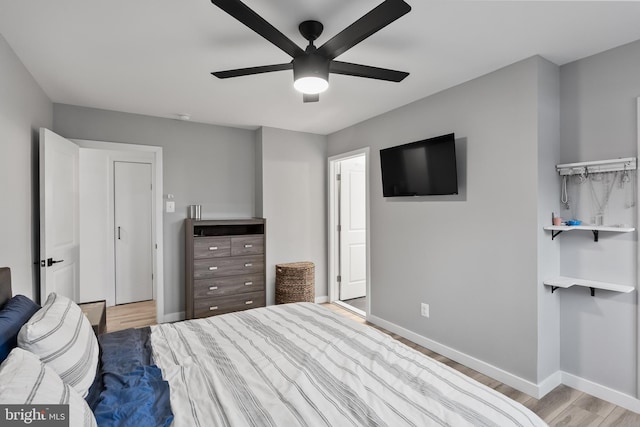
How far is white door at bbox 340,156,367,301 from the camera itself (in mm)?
4738

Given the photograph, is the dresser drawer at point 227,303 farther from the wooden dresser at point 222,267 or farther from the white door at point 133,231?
the white door at point 133,231

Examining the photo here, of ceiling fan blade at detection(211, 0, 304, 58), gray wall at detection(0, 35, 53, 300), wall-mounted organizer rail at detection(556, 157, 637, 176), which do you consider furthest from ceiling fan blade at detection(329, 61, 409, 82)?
gray wall at detection(0, 35, 53, 300)

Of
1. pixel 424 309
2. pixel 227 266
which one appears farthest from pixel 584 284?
pixel 227 266

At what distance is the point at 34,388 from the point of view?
3.04 ft

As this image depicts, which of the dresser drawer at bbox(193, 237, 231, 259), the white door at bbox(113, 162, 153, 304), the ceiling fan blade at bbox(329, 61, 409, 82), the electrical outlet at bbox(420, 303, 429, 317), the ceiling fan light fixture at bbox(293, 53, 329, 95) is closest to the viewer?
the ceiling fan light fixture at bbox(293, 53, 329, 95)

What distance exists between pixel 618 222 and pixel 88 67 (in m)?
3.97

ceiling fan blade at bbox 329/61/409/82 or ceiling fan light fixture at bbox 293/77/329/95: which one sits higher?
ceiling fan blade at bbox 329/61/409/82

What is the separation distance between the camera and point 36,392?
36.2 inches

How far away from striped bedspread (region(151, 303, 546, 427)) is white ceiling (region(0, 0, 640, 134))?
1825 mm

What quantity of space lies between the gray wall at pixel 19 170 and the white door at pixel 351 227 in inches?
131

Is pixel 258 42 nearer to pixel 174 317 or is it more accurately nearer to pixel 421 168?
pixel 421 168

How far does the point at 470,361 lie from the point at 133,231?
4.51 metres

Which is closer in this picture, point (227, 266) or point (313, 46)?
point (313, 46)

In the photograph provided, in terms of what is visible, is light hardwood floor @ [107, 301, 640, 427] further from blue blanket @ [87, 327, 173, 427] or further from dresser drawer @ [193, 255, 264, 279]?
dresser drawer @ [193, 255, 264, 279]
